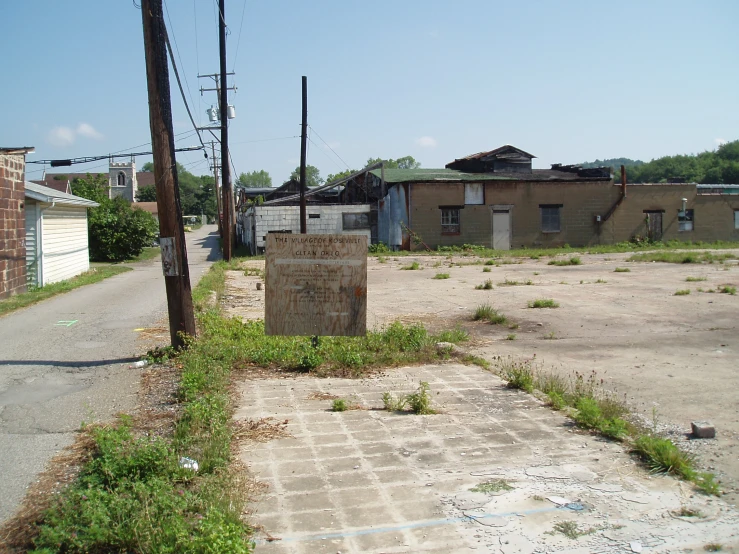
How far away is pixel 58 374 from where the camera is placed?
848cm

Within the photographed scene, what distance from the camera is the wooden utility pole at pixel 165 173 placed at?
8.71 meters

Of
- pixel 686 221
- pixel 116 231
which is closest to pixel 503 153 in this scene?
pixel 686 221

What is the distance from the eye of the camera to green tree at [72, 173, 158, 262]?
33.0 meters

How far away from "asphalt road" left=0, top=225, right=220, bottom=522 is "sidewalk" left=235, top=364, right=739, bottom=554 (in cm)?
160

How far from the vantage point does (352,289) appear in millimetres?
8695

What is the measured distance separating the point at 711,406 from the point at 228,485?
5.03 metres

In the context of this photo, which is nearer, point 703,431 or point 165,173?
point 703,431

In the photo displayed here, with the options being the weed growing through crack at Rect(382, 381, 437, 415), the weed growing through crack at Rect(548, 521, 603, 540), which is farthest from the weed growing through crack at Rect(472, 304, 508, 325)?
the weed growing through crack at Rect(548, 521, 603, 540)

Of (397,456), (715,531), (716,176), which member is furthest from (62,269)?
(716,176)

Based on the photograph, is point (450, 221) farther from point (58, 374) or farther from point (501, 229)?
point (58, 374)

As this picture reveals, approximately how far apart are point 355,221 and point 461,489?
1401 inches

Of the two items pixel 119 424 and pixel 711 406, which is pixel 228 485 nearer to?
pixel 119 424

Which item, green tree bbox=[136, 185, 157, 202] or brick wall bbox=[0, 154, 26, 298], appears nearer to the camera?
brick wall bbox=[0, 154, 26, 298]

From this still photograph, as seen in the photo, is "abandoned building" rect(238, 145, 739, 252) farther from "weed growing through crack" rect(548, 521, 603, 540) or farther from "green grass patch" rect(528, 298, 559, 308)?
"weed growing through crack" rect(548, 521, 603, 540)
